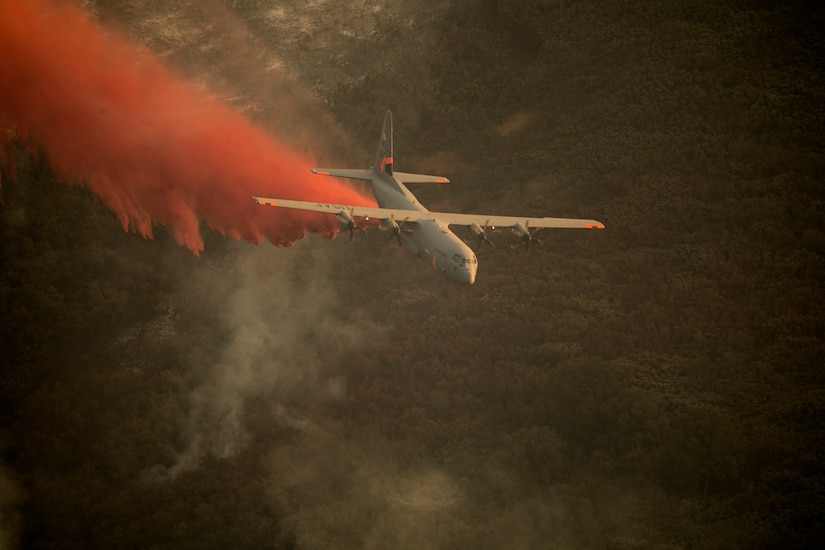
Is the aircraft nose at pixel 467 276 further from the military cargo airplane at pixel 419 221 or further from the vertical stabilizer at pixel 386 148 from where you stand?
the vertical stabilizer at pixel 386 148

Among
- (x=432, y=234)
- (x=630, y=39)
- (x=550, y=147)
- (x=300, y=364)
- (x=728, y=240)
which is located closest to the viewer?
(x=432, y=234)

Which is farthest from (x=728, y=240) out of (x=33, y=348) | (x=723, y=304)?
(x=33, y=348)

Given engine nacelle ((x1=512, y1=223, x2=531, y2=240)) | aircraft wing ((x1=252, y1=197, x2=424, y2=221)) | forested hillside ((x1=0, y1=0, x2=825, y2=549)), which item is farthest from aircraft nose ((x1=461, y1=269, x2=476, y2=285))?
forested hillside ((x1=0, y1=0, x2=825, y2=549))

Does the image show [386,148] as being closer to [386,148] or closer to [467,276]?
[386,148]

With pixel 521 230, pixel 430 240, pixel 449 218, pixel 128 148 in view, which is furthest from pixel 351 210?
pixel 128 148

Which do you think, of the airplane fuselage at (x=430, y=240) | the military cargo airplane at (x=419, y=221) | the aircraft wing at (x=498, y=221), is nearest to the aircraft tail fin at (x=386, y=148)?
the military cargo airplane at (x=419, y=221)

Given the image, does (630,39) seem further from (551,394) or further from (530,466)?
(530,466)
